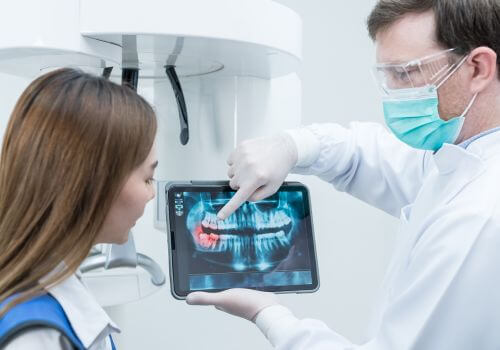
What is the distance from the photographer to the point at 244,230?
114cm

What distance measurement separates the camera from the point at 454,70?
951 mm

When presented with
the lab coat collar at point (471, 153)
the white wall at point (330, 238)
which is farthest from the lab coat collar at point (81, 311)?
the white wall at point (330, 238)

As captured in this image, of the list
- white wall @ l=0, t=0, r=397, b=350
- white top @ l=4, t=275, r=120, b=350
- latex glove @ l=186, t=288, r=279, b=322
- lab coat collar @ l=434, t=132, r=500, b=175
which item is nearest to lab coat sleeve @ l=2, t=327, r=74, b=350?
white top @ l=4, t=275, r=120, b=350

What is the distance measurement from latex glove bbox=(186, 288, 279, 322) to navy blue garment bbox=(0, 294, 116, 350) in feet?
1.06

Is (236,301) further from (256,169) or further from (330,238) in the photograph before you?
(330,238)

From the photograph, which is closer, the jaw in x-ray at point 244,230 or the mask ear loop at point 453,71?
the mask ear loop at point 453,71

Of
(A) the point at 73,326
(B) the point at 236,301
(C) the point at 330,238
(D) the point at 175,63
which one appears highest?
(D) the point at 175,63

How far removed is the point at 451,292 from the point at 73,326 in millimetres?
470

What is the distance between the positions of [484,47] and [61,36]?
63 centimetres

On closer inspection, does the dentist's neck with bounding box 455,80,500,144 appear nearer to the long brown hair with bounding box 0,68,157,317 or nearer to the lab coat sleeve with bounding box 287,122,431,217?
the lab coat sleeve with bounding box 287,122,431,217

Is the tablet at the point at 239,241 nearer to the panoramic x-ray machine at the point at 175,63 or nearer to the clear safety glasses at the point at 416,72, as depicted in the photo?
the panoramic x-ray machine at the point at 175,63

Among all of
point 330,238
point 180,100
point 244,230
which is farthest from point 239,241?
point 330,238

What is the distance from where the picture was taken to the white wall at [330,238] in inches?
71.1

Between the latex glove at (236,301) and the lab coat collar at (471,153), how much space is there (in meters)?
0.37
